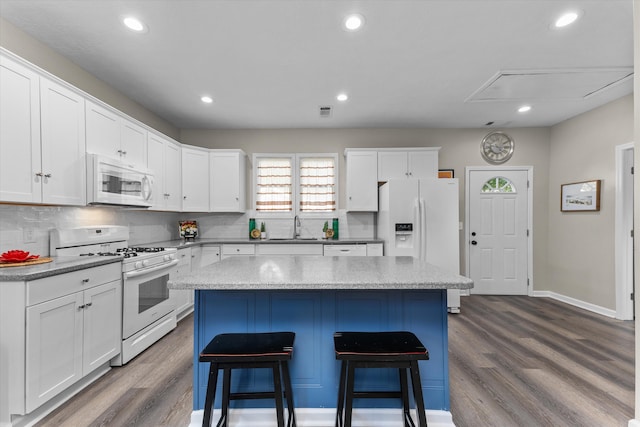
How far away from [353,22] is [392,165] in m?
2.49

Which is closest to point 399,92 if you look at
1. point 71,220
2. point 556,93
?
point 556,93

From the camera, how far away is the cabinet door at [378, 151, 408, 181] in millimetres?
4449

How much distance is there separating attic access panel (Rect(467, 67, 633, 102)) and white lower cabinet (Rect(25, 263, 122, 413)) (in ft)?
13.3

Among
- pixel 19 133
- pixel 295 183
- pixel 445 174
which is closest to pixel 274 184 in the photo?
pixel 295 183

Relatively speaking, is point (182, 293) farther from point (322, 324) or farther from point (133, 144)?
point (322, 324)

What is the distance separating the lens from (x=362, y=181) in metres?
4.48

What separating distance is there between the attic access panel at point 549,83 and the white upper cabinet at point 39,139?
389cm

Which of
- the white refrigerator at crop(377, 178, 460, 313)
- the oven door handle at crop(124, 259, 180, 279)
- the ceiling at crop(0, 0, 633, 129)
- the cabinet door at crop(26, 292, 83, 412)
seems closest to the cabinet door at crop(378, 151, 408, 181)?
the white refrigerator at crop(377, 178, 460, 313)

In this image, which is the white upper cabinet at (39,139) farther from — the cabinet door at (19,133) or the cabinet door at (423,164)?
the cabinet door at (423,164)

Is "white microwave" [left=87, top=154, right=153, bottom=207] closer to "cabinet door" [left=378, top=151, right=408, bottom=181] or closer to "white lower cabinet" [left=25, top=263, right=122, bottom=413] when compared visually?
"white lower cabinet" [left=25, top=263, right=122, bottom=413]

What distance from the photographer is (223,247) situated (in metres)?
4.16

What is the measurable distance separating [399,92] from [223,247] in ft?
9.90

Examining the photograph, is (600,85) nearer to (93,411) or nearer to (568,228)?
(568,228)

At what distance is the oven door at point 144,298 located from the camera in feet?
8.33
